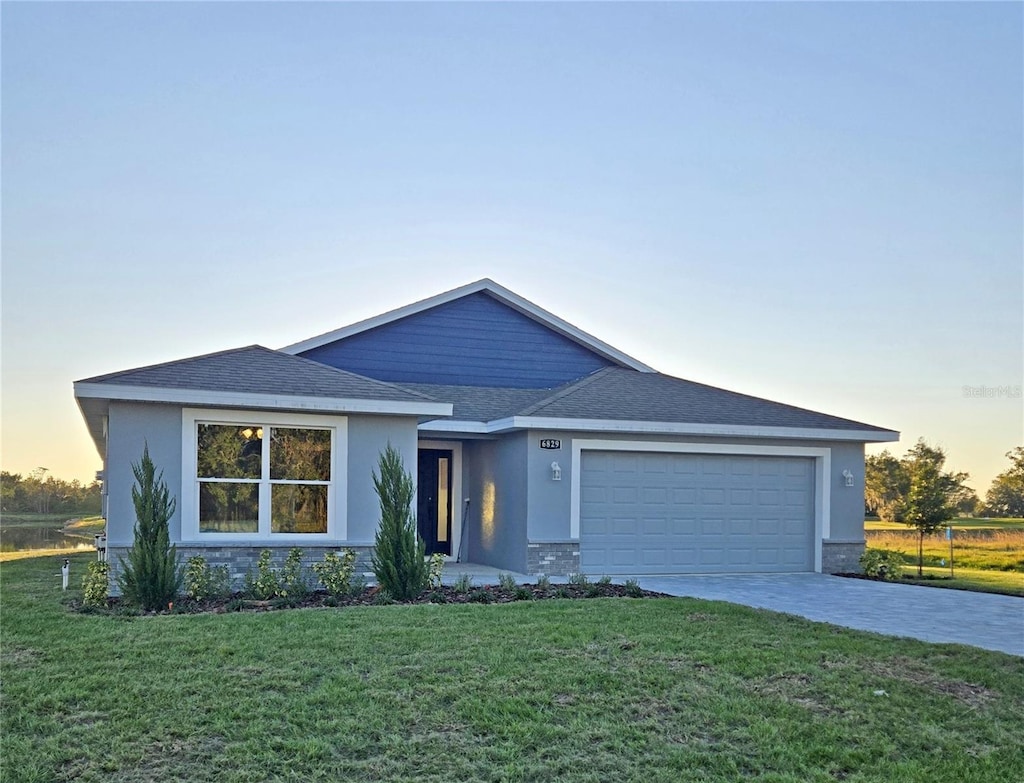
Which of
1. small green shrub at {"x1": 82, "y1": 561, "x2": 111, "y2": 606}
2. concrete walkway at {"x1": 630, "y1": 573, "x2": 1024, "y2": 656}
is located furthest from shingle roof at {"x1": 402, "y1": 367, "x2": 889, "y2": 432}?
small green shrub at {"x1": 82, "y1": 561, "x2": 111, "y2": 606}

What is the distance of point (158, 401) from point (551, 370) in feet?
30.9

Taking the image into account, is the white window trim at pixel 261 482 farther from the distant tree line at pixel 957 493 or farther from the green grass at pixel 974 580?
the distant tree line at pixel 957 493

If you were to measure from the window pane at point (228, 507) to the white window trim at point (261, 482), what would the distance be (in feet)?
0.25

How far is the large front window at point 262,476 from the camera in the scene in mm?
12914

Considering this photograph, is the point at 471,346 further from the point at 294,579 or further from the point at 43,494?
the point at 43,494

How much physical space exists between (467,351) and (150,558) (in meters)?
9.52

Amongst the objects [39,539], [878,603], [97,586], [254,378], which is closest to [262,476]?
[254,378]

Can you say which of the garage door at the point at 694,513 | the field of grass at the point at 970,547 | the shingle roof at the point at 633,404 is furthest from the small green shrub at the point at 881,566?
the field of grass at the point at 970,547

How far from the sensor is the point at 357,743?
19.5 ft

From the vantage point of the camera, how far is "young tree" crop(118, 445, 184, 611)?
35.5ft

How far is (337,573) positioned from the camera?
12055 mm

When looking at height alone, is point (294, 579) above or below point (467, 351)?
below

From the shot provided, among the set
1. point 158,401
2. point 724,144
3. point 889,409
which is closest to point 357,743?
point 158,401

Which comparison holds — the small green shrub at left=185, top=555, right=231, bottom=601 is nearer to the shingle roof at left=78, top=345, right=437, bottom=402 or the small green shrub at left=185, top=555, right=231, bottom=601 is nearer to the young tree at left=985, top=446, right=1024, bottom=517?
the shingle roof at left=78, top=345, right=437, bottom=402
